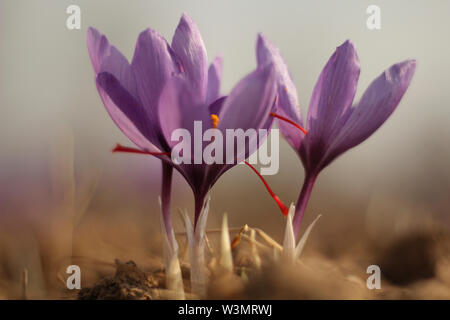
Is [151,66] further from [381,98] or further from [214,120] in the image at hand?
[381,98]

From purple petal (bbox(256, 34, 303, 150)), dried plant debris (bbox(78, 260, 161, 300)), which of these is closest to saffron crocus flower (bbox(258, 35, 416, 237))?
purple petal (bbox(256, 34, 303, 150))

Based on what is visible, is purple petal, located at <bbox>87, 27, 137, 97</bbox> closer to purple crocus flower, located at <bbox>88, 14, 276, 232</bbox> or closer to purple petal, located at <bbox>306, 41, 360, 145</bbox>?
purple crocus flower, located at <bbox>88, 14, 276, 232</bbox>

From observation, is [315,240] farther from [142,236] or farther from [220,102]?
[220,102]

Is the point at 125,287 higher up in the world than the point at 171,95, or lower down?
lower down

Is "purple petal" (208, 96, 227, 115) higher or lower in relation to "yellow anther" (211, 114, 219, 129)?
higher

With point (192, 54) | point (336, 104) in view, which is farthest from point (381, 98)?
point (192, 54)

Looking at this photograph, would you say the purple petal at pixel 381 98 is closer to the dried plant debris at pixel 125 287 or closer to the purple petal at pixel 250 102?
the purple petal at pixel 250 102
